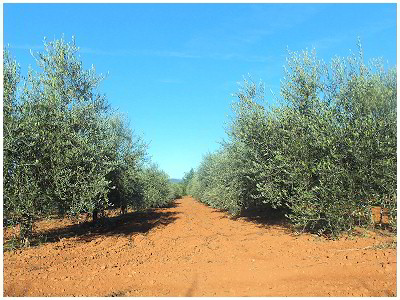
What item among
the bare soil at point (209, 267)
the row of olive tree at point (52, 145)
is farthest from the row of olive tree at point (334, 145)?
the row of olive tree at point (52, 145)

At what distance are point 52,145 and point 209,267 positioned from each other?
861 cm

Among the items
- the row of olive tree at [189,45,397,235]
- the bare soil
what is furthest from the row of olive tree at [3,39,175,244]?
the row of olive tree at [189,45,397,235]

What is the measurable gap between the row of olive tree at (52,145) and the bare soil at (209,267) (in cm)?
215

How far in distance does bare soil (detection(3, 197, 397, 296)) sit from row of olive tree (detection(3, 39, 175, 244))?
2.15 metres

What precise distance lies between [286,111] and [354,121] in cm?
333

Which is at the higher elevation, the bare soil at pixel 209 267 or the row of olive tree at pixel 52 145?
the row of olive tree at pixel 52 145

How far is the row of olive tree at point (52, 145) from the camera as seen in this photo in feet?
44.2

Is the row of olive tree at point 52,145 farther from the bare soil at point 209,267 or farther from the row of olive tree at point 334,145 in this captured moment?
the row of olive tree at point 334,145

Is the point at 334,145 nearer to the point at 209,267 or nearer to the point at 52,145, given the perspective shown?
the point at 209,267

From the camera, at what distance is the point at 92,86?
1905cm

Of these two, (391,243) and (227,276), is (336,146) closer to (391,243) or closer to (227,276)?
(391,243)

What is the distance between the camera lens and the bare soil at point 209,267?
8461mm

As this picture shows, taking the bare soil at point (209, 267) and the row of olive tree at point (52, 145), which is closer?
the bare soil at point (209, 267)

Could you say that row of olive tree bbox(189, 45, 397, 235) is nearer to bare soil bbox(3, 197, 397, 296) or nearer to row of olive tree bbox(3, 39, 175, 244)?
bare soil bbox(3, 197, 397, 296)
